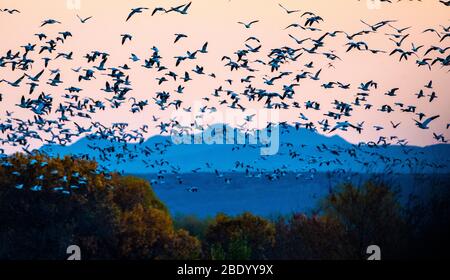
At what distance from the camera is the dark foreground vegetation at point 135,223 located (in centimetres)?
3931

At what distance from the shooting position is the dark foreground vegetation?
39.3m

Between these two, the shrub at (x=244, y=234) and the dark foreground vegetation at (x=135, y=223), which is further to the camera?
the shrub at (x=244, y=234)

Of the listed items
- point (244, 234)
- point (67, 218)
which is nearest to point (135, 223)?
point (67, 218)
